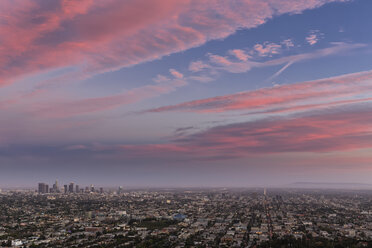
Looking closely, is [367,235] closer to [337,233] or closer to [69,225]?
[337,233]

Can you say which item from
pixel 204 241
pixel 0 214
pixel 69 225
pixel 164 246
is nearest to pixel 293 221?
pixel 204 241

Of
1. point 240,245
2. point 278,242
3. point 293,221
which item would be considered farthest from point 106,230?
point 293,221

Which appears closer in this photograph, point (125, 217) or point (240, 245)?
point (240, 245)

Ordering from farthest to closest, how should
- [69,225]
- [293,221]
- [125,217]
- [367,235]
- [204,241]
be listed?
[125,217] → [293,221] → [69,225] → [367,235] → [204,241]

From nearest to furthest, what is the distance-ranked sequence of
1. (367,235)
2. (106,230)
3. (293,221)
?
1. (367,235)
2. (106,230)
3. (293,221)

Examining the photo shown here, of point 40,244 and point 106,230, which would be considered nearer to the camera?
point 40,244

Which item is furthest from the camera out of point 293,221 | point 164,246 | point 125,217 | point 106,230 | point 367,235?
point 125,217

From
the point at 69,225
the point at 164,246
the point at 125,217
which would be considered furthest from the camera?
the point at 125,217

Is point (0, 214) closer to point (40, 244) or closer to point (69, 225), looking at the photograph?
point (69, 225)
